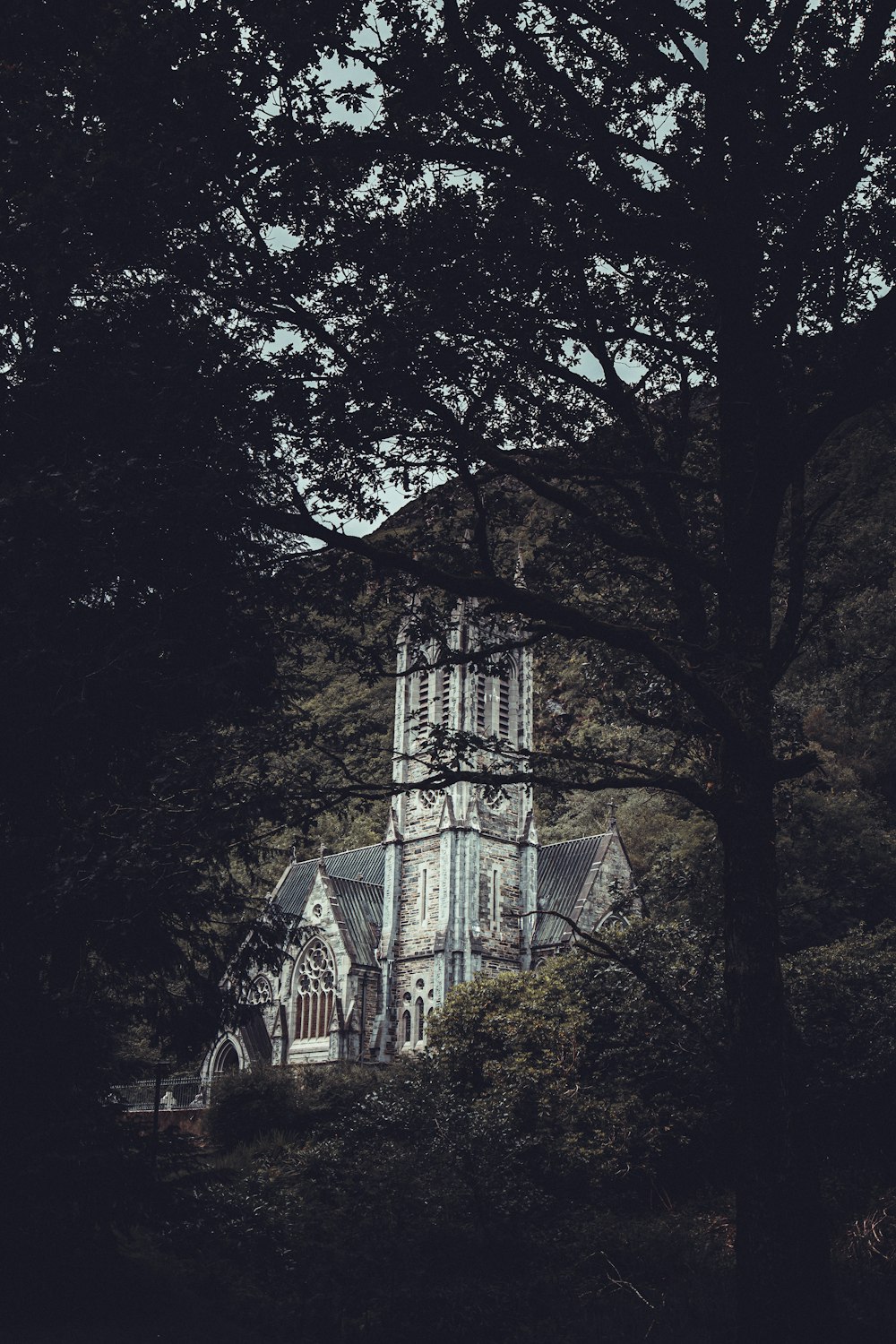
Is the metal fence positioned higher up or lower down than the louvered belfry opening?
lower down

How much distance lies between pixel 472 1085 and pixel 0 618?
18995mm

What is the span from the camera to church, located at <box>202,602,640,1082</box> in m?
49.0

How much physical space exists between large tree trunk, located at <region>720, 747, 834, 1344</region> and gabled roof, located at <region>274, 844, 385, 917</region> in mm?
51588

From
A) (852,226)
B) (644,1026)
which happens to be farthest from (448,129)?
(644,1026)

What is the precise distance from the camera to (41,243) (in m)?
8.59

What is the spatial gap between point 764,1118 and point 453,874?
136ft

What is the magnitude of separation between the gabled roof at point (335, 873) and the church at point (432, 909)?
5622mm

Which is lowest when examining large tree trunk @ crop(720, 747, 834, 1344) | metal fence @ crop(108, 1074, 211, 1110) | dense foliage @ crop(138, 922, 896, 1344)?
metal fence @ crop(108, 1074, 211, 1110)

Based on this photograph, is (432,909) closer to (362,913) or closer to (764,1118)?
(362,913)

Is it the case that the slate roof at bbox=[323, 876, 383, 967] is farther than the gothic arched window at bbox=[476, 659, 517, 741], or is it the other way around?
the slate roof at bbox=[323, 876, 383, 967]

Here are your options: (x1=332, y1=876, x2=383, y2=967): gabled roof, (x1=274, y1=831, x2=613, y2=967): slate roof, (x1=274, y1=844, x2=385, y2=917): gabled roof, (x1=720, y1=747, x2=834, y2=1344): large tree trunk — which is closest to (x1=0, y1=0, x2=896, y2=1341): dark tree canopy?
(x1=720, y1=747, x2=834, y2=1344): large tree trunk

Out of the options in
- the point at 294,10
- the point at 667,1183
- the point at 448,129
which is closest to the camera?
the point at 294,10

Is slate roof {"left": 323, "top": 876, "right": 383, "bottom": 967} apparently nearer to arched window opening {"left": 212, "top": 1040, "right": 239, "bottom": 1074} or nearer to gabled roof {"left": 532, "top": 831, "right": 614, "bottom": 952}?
gabled roof {"left": 532, "top": 831, "right": 614, "bottom": 952}

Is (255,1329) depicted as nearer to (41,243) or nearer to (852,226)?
→ (41,243)
